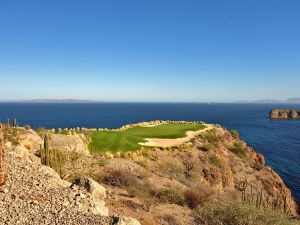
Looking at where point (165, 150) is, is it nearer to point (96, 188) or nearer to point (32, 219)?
point (96, 188)

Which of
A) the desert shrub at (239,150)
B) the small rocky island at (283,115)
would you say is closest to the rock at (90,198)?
the desert shrub at (239,150)

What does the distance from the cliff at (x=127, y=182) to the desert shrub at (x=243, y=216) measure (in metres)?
2.05

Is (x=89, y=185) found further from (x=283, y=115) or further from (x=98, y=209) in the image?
(x=283, y=115)

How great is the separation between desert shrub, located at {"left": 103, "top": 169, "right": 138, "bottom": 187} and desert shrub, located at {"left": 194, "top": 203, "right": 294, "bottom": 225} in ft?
23.7

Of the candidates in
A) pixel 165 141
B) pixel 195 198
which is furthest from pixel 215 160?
pixel 195 198

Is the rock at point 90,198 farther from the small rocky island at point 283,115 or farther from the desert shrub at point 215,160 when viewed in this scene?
the small rocky island at point 283,115

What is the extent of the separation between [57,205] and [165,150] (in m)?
19.0

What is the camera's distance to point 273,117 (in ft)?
489

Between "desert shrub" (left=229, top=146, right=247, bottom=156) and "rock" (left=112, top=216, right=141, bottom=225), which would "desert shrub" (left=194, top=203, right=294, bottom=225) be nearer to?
"rock" (left=112, top=216, right=141, bottom=225)

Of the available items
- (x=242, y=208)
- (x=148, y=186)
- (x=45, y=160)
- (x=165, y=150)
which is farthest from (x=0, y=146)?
(x=165, y=150)

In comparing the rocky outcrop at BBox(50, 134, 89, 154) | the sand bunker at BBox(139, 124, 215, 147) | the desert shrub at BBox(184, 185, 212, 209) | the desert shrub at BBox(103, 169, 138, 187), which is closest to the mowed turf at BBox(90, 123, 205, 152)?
the sand bunker at BBox(139, 124, 215, 147)

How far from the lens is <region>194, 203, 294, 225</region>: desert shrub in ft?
39.0

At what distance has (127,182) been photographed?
19.3m

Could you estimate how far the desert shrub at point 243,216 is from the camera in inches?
468
